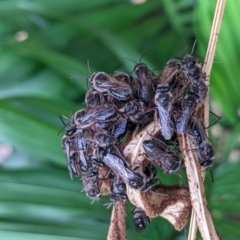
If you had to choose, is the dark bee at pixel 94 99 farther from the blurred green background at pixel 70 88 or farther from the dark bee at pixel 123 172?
the blurred green background at pixel 70 88

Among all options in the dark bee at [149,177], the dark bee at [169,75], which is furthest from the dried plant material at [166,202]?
the dark bee at [169,75]

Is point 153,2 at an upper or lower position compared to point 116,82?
upper

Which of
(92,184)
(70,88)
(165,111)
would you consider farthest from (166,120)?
(70,88)

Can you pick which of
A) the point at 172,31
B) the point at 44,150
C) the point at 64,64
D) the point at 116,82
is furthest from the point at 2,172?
the point at 172,31

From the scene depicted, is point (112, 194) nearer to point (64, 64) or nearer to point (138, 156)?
point (138, 156)

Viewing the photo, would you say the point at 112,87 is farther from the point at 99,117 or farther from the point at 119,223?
the point at 119,223
